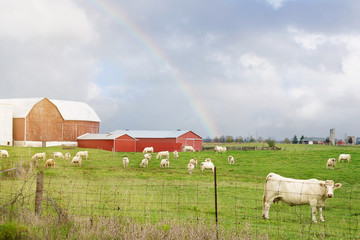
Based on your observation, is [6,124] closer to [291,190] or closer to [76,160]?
[76,160]

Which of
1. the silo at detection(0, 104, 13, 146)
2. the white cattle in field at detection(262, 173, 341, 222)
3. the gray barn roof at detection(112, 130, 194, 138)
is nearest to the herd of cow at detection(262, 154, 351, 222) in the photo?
the white cattle in field at detection(262, 173, 341, 222)

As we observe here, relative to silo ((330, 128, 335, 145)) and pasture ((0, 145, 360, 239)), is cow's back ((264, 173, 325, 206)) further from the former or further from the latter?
silo ((330, 128, 335, 145))

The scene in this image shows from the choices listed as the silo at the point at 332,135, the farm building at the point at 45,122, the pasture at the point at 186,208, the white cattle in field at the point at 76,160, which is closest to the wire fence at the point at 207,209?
the pasture at the point at 186,208

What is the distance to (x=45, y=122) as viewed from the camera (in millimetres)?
56312

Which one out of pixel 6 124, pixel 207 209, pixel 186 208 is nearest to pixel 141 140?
pixel 6 124

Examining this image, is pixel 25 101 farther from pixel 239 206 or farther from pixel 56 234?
pixel 56 234

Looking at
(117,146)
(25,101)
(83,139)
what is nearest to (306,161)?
(117,146)

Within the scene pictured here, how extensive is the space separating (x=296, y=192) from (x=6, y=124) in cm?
4721

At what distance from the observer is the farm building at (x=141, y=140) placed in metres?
56.8

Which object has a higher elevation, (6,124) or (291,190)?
(6,124)

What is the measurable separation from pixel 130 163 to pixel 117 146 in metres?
20.5

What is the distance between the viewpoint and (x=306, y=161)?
3619cm

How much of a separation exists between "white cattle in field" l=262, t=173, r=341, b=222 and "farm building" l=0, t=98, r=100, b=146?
46.0 metres

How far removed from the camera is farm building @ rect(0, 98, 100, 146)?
53062 millimetres
